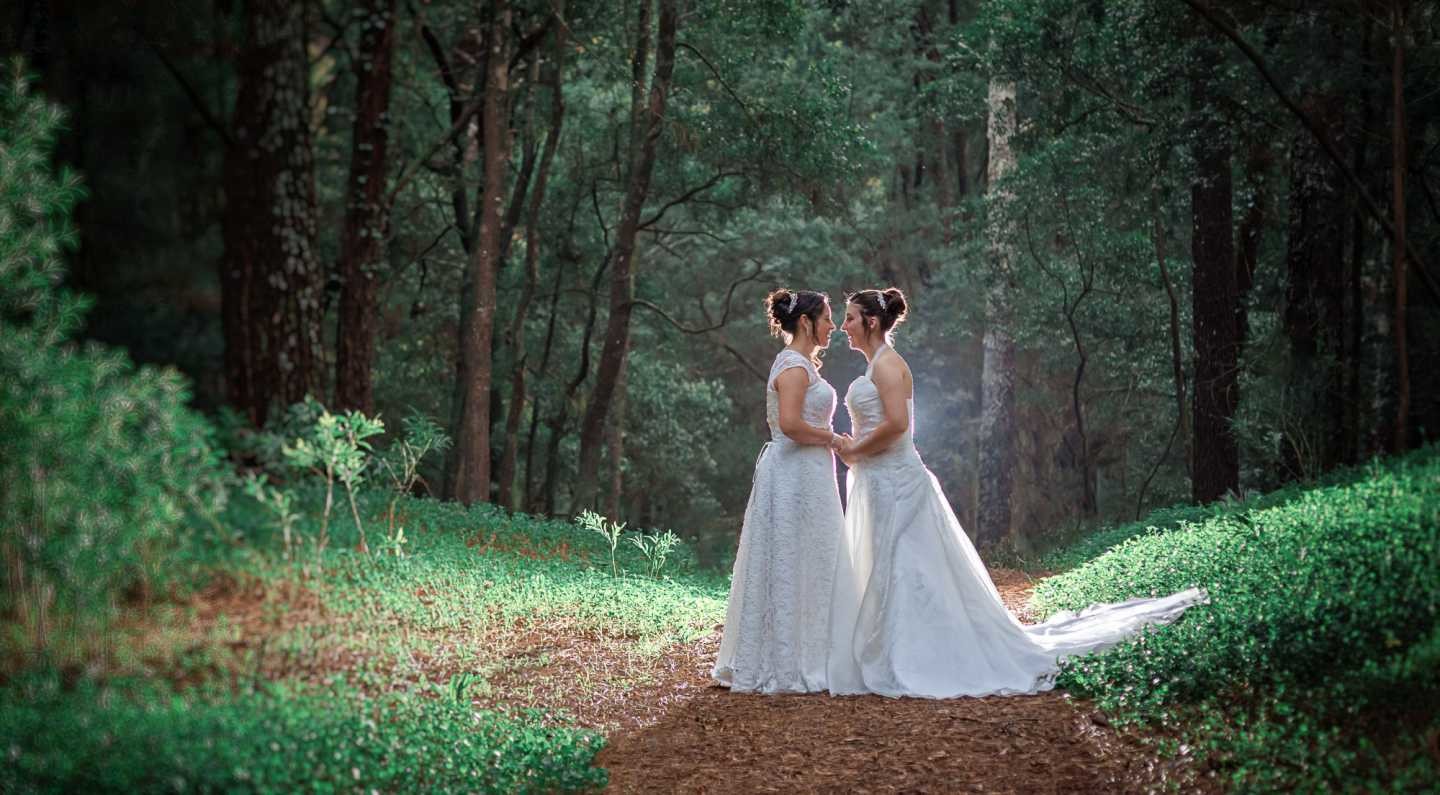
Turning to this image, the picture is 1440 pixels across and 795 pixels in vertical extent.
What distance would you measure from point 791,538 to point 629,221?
11.2 m

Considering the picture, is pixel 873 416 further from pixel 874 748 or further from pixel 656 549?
pixel 656 549

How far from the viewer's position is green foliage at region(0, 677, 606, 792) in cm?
429

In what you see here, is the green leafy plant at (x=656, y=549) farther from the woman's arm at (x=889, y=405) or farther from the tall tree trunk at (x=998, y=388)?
the tall tree trunk at (x=998, y=388)

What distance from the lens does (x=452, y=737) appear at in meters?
5.49

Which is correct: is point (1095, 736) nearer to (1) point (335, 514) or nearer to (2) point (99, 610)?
(1) point (335, 514)

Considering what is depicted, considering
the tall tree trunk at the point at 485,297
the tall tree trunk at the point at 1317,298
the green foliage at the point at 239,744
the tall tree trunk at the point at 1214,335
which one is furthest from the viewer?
the tall tree trunk at the point at 485,297

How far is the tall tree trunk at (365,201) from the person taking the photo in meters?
8.74

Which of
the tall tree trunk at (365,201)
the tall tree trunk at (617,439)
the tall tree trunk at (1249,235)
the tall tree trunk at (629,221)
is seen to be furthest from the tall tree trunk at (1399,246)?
the tall tree trunk at (617,439)

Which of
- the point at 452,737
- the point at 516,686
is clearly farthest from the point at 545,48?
the point at 452,737

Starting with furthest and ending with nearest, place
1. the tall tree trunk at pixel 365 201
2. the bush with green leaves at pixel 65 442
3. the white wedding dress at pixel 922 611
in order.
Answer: the tall tree trunk at pixel 365 201
the white wedding dress at pixel 922 611
the bush with green leaves at pixel 65 442

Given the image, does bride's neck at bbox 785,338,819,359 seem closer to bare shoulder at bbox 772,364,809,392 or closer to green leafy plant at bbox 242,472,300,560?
bare shoulder at bbox 772,364,809,392

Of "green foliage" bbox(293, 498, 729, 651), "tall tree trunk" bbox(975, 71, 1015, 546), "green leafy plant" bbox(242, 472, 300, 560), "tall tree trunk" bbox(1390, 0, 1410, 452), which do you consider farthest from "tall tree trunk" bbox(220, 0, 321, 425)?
"tall tree trunk" bbox(975, 71, 1015, 546)

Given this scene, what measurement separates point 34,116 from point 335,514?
6.90ft

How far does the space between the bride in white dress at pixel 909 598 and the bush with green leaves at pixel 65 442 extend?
14.5 ft
